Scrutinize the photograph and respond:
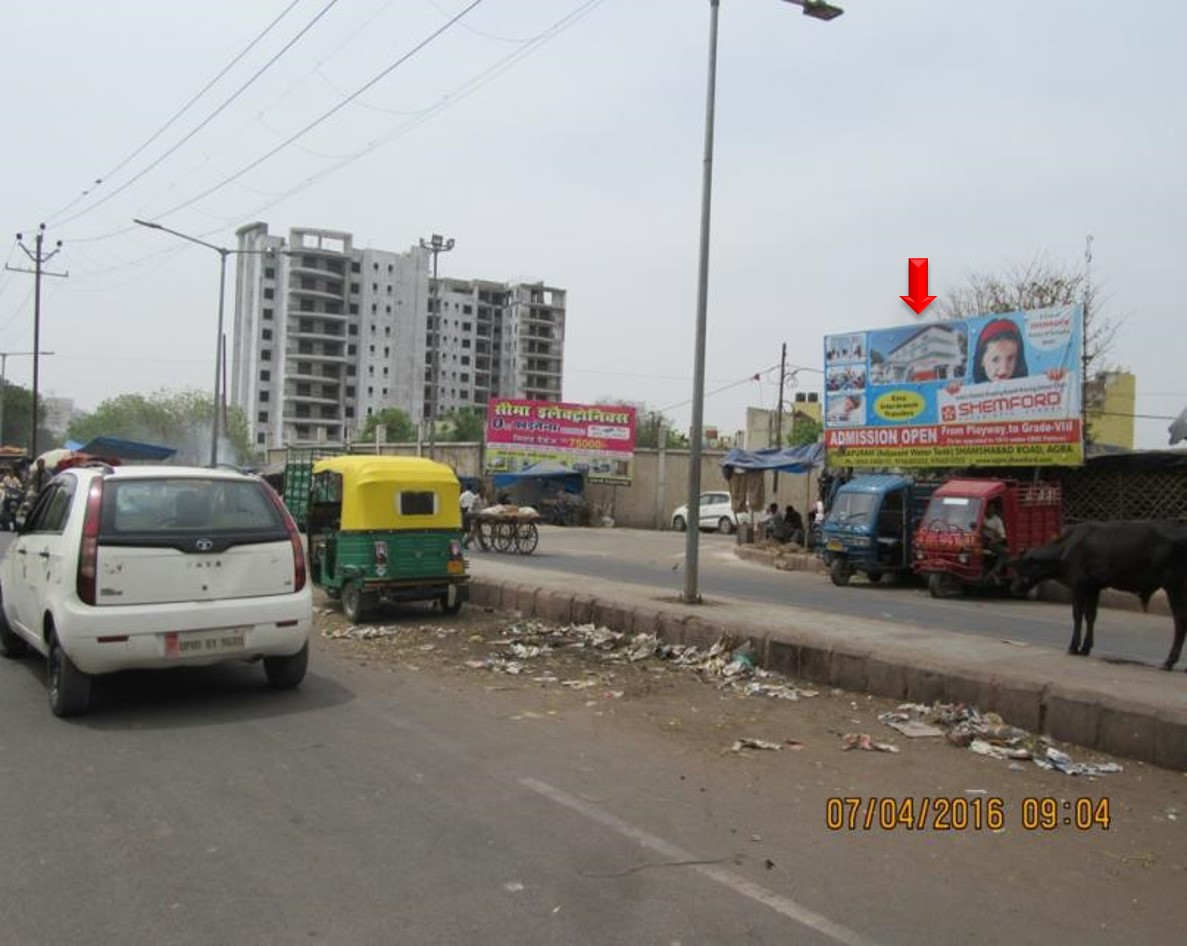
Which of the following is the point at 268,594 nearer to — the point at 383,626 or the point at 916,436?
the point at 383,626

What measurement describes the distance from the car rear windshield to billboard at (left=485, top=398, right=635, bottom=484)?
33779 mm

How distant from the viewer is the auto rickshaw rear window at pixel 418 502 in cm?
1173

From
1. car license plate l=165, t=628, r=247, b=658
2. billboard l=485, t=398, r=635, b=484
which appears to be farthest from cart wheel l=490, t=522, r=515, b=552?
car license plate l=165, t=628, r=247, b=658

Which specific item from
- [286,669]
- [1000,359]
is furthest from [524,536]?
[286,669]

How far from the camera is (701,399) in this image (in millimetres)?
12031

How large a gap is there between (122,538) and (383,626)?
5183 millimetres

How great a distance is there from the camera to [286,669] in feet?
24.5

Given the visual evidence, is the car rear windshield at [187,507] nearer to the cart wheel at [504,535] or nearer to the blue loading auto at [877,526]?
the blue loading auto at [877,526]

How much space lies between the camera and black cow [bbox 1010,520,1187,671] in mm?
8188

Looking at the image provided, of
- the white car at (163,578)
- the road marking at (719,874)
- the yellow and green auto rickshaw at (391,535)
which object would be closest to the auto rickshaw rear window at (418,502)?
the yellow and green auto rickshaw at (391,535)

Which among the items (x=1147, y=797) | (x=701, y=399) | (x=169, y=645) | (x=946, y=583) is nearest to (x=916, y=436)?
(x=946, y=583)

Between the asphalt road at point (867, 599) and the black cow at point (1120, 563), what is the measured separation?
79cm

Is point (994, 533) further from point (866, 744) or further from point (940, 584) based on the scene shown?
point (866, 744)

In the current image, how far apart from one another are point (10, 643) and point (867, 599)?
12.8 metres
